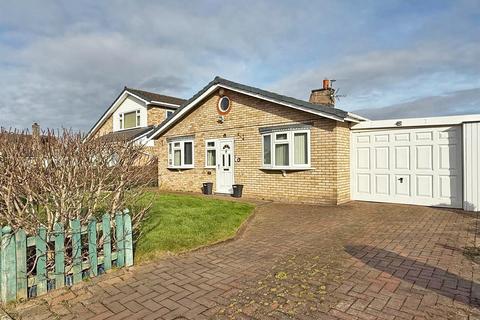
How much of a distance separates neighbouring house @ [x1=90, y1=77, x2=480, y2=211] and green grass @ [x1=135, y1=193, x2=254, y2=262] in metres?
2.25

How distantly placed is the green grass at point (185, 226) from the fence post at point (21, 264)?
155 cm

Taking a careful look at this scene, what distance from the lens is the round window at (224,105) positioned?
12.8 m

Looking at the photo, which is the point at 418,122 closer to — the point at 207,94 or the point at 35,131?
the point at 207,94

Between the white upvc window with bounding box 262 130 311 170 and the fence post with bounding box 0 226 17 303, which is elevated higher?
the white upvc window with bounding box 262 130 311 170

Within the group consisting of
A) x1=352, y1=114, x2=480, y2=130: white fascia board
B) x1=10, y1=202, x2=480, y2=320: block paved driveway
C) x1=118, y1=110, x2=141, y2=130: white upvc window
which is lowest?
x1=10, y1=202, x2=480, y2=320: block paved driveway

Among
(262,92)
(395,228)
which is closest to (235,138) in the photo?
(262,92)

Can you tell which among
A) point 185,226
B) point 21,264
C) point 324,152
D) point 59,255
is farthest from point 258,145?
point 21,264

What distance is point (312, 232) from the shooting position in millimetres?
6363

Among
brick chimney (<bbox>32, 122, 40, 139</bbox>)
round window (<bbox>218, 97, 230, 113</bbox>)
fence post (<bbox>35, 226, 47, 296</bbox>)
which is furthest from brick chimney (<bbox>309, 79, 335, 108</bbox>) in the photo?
fence post (<bbox>35, 226, 47, 296</bbox>)

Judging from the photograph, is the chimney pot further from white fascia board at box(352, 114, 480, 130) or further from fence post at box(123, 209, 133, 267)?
fence post at box(123, 209, 133, 267)

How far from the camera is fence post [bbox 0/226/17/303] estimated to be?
3.30 metres

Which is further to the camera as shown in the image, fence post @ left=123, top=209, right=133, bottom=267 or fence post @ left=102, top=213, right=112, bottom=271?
fence post @ left=123, top=209, right=133, bottom=267

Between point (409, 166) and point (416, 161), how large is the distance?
25 cm

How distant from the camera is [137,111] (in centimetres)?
2253
